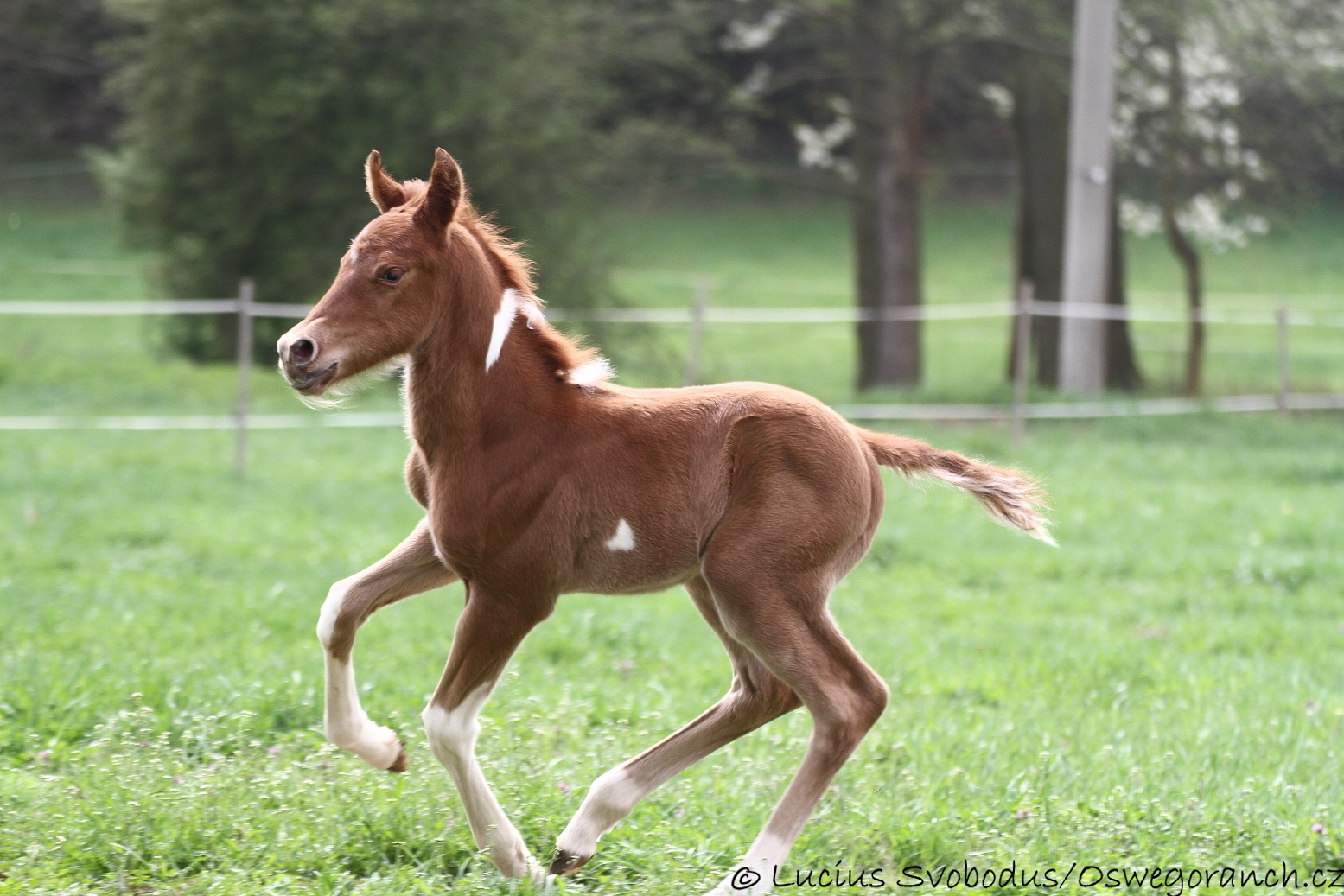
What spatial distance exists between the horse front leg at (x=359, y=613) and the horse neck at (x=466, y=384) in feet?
0.87

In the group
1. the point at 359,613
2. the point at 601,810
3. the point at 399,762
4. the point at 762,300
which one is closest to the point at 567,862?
the point at 601,810

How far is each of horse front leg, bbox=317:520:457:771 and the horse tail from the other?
1251 mm

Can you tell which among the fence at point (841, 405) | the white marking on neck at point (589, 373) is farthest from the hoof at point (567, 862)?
the fence at point (841, 405)

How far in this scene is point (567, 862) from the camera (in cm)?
339

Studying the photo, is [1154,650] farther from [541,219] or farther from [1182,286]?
[1182,286]

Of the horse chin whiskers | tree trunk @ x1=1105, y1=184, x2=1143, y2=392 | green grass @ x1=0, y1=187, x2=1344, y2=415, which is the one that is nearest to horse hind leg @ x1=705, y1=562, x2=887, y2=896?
the horse chin whiskers

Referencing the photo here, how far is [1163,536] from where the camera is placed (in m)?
9.47

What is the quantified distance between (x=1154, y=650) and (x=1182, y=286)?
2605 cm

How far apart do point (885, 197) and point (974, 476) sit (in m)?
14.0

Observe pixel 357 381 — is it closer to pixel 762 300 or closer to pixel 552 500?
pixel 552 500

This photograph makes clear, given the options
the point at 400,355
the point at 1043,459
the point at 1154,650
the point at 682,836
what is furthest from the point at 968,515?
the point at 400,355

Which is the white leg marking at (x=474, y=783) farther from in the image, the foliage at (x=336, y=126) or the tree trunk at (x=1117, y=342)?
the tree trunk at (x=1117, y=342)

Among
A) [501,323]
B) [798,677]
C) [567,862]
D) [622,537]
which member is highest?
[501,323]

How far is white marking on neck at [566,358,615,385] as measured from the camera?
348 cm
